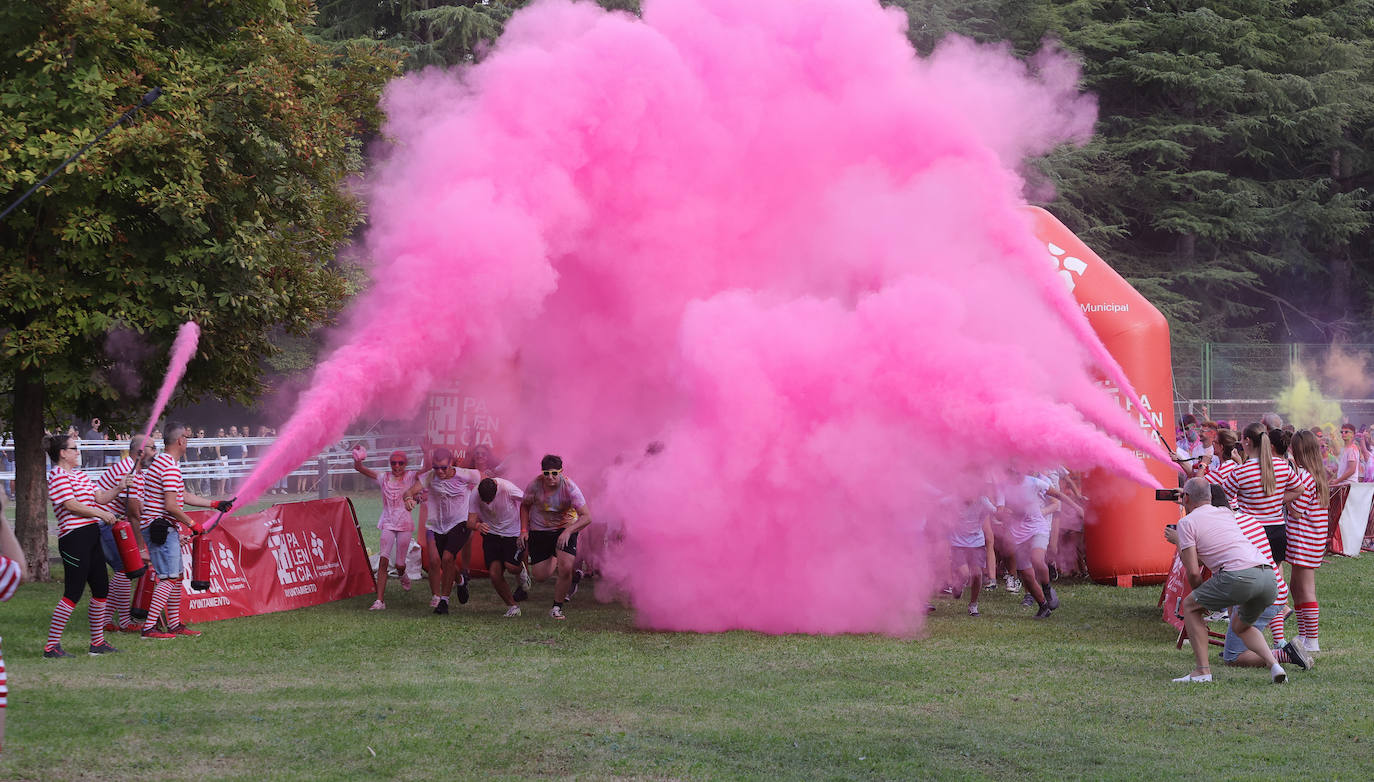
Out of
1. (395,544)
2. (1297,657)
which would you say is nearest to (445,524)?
(395,544)

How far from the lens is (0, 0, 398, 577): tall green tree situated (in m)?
12.3

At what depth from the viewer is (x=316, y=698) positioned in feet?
26.7

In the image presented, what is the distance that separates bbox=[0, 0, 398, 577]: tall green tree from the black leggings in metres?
3.63

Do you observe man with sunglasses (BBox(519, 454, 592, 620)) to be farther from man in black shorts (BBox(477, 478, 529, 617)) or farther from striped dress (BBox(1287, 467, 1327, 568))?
striped dress (BBox(1287, 467, 1327, 568))

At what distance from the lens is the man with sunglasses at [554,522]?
39.0ft

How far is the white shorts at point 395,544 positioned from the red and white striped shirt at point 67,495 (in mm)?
3715

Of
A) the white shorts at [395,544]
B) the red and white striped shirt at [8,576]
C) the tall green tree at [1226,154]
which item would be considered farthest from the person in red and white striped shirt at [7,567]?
the tall green tree at [1226,154]

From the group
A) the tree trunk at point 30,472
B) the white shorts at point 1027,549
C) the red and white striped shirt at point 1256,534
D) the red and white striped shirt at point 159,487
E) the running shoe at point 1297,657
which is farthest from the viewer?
the tree trunk at point 30,472

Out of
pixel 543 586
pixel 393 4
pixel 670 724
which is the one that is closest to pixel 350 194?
pixel 543 586

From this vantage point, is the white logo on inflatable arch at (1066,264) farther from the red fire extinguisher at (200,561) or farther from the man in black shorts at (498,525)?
the red fire extinguisher at (200,561)

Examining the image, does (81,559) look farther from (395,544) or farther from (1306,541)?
(1306,541)

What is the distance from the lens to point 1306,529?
10055 mm

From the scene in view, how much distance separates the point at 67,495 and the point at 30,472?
17.9 feet

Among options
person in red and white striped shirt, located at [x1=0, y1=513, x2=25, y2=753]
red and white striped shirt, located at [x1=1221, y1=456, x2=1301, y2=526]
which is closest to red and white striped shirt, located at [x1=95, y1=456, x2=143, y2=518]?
person in red and white striped shirt, located at [x1=0, y1=513, x2=25, y2=753]
